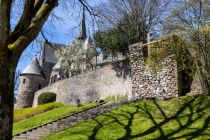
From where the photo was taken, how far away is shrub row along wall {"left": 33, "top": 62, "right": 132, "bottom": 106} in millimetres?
25156

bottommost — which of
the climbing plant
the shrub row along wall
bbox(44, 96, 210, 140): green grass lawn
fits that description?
bbox(44, 96, 210, 140): green grass lawn

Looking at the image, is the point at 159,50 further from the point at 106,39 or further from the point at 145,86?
the point at 106,39

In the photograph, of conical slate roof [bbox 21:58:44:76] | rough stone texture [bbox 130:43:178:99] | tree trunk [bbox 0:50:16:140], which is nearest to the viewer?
tree trunk [bbox 0:50:16:140]

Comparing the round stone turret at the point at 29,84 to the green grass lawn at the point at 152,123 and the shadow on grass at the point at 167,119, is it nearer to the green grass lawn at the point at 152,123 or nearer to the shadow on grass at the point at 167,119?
the green grass lawn at the point at 152,123

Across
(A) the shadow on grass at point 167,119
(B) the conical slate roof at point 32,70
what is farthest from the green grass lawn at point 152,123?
(B) the conical slate roof at point 32,70

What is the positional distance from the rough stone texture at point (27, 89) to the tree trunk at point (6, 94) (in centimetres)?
3525

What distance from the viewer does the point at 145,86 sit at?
19.2 m

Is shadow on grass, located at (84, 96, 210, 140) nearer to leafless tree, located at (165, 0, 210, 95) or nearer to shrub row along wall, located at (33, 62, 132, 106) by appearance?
leafless tree, located at (165, 0, 210, 95)

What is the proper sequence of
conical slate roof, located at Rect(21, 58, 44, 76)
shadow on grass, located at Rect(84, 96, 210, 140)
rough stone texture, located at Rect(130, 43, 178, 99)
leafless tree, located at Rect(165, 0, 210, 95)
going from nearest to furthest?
shadow on grass, located at Rect(84, 96, 210, 140) → leafless tree, located at Rect(165, 0, 210, 95) → rough stone texture, located at Rect(130, 43, 178, 99) → conical slate roof, located at Rect(21, 58, 44, 76)

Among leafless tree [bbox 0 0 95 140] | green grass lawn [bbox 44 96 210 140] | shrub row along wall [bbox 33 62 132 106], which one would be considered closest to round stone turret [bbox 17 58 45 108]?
shrub row along wall [bbox 33 62 132 106]

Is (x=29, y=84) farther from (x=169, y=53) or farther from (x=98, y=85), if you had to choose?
(x=169, y=53)

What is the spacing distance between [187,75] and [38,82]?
27.7 meters

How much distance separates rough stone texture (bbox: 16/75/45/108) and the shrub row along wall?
802 centimetres

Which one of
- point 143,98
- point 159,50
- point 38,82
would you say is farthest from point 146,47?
point 38,82
